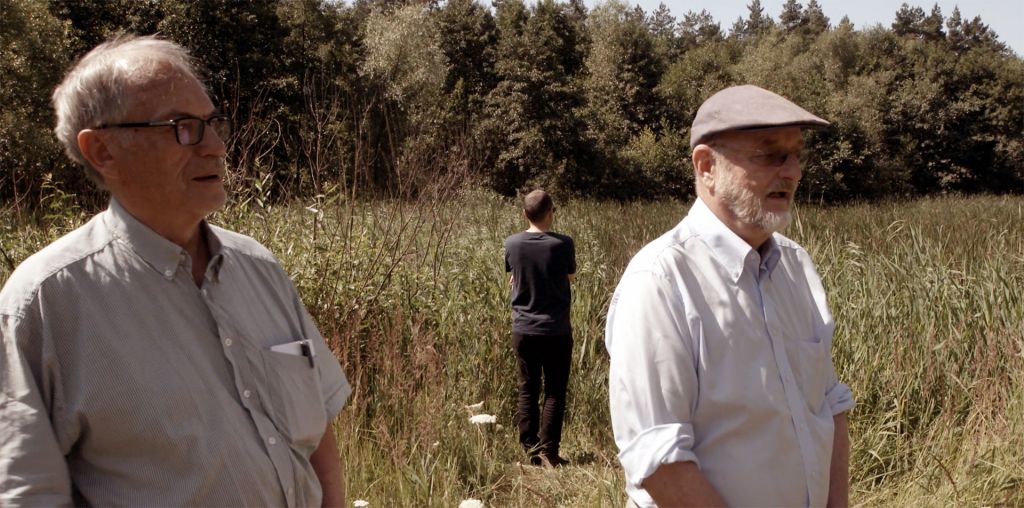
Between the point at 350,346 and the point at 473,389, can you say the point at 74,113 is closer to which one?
the point at 350,346

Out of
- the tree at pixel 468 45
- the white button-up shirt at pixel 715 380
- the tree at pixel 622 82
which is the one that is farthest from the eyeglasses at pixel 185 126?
the tree at pixel 468 45

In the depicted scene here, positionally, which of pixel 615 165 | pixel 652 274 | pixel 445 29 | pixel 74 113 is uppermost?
pixel 445 29

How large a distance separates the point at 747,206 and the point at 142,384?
1.19 metres

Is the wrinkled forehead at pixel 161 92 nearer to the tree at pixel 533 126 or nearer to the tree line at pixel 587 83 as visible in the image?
the tree line at pixel 587 83

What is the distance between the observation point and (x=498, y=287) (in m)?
6.19

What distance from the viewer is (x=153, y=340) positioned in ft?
4.73

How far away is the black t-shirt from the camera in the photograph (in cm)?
488

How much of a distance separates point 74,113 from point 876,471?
12.9ft

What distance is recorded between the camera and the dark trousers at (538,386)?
193 inches

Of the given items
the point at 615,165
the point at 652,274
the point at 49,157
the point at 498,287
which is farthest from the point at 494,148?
the point at 652,274

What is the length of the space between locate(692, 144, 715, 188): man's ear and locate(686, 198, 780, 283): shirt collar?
0.05 m

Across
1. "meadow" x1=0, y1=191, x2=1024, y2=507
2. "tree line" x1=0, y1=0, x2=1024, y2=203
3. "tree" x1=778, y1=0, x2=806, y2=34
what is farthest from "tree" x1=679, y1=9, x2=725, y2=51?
"meadow" x1=0, y1=191, x2=1024, y2=507

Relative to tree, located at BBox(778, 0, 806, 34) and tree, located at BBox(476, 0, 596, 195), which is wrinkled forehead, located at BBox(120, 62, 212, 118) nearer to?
tree, located at BBox(476, 0, 596, 195)

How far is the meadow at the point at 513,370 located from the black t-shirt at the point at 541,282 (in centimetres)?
53
